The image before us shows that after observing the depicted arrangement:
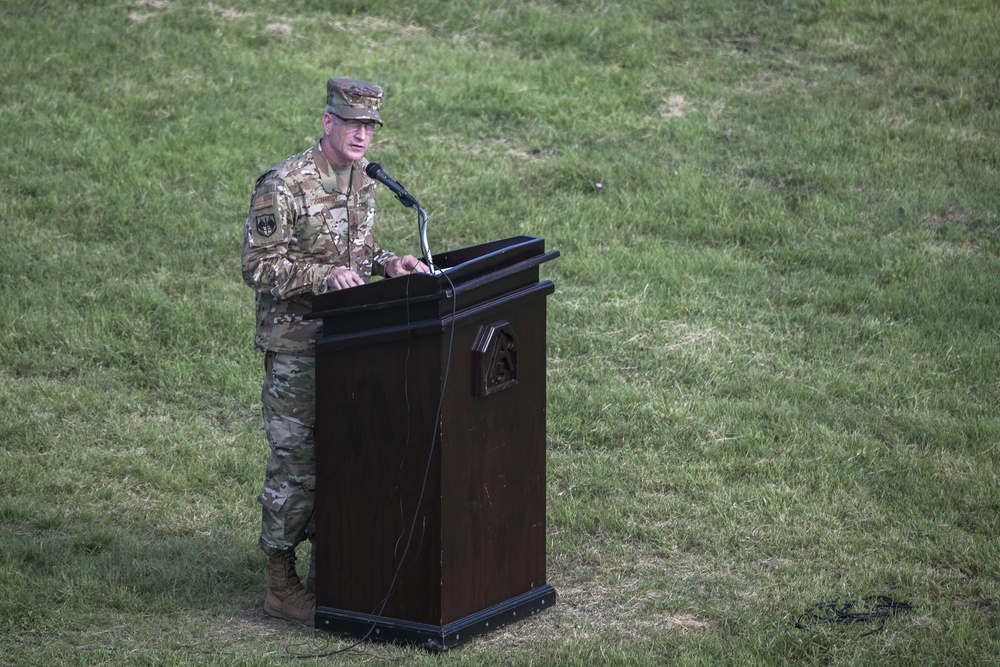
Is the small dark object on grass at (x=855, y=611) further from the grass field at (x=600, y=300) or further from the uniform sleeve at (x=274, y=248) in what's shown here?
the uniform sleeve at (x=274, y=248)

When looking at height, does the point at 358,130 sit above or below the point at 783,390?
above

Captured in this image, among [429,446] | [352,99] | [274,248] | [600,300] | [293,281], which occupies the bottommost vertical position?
[600,300]

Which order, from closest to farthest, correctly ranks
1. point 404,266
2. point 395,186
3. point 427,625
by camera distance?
point 395,186 → point 427,625 → point 404,266

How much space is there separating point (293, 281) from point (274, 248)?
0.48 ft

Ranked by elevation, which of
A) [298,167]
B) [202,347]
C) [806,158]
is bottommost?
[202,347]

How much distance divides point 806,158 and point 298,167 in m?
6.59

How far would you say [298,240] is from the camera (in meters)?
5.12

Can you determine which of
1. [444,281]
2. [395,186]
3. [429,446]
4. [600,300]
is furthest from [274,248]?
[600,300]

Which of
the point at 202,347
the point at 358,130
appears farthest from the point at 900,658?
the point at 202,347

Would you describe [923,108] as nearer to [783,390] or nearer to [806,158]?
[806,158]

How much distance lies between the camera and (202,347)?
8.35m

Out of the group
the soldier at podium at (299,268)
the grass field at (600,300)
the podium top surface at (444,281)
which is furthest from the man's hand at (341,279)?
the grass field at (600,300)

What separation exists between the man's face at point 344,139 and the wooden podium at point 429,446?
66 cm

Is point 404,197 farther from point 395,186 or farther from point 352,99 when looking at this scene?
point 352,99
